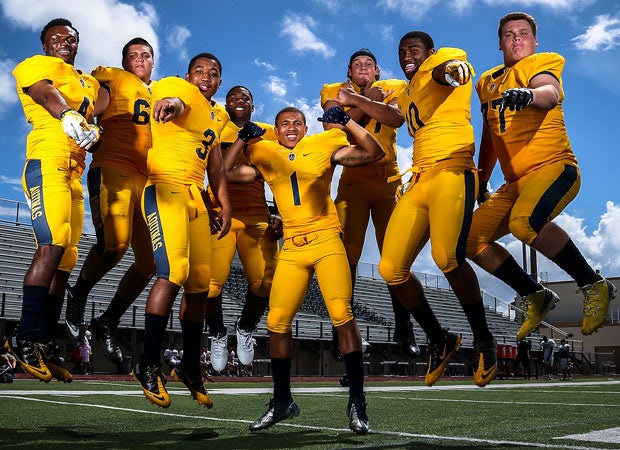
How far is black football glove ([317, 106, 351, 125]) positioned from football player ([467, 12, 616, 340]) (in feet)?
3.42

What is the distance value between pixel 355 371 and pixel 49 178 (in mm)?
2670

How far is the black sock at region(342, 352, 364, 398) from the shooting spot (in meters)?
5.29

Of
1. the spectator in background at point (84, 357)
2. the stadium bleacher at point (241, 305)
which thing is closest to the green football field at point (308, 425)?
the spectator in background at point (84, 357)

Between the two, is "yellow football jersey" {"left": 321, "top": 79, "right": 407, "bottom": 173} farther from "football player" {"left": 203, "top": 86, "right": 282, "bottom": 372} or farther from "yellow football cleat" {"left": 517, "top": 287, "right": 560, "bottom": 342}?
"yellow football cleat" {"left": 517, "top": 287, "right": 560, "bottom": 342}

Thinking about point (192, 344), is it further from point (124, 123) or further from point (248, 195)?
point (124, 123)

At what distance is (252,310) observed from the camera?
7.16 meters

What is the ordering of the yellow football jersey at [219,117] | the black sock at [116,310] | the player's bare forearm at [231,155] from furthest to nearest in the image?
the black sock at [116,310], the player's bare forearm at [231,155], the yellow football jersey at [219,117]

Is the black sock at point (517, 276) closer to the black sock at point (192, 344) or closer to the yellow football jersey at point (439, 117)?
the yellow football jersey at point (439, 117)

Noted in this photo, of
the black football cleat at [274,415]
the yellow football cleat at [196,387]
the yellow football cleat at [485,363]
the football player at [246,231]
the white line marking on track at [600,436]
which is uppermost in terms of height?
the football player at [246,231]

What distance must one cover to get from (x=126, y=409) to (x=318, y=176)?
13.1ft

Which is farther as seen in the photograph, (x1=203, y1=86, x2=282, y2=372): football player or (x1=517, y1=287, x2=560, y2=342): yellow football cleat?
(x1=203, y1=86, x2=282, y2=372): football player

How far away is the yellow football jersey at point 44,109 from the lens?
5.00 metres

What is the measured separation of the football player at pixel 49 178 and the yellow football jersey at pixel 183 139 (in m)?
0.53

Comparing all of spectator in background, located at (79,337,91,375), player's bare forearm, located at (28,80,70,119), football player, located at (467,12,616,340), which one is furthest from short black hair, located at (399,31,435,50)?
spectator in background, located at (79,337,91,375)
